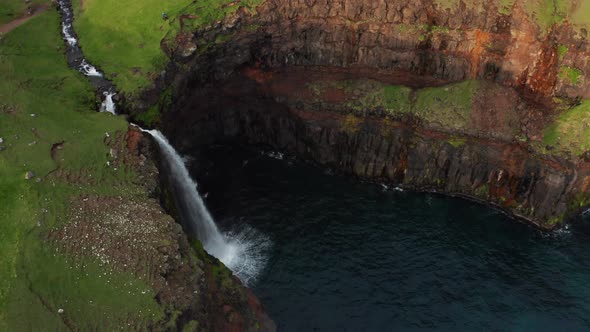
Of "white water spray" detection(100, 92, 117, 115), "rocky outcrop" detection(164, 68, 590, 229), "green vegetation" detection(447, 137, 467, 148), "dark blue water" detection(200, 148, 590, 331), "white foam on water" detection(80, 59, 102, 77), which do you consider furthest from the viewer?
"green vegetation" detection(447, 137, 467, 148)

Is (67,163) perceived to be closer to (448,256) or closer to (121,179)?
(121,179)

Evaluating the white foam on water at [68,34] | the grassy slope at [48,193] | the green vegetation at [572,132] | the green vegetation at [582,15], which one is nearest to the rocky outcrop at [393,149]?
the green vegetation at [572,132]

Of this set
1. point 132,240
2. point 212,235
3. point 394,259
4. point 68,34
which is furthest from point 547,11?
point 68,34

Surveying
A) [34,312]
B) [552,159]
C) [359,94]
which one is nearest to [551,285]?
[552,159]

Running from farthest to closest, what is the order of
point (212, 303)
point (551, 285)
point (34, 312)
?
point (551, 285)
point (212, 303)
point (34, 312)

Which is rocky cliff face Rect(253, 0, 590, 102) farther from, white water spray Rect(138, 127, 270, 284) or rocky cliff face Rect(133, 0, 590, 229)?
white water spray Rect(138, 127, 270, 284)

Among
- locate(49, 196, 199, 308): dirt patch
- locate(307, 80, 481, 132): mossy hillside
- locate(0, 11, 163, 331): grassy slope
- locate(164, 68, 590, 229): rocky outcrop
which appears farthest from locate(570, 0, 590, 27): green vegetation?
locate(0, 11, 163, 331): grassy slope
